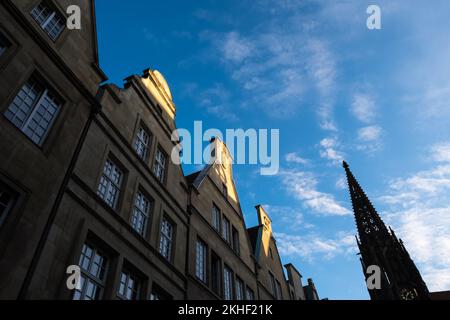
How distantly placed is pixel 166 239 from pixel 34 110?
653 cm

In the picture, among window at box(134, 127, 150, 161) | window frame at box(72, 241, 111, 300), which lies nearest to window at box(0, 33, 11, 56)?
window frame at box(72, 241, 111, 300)

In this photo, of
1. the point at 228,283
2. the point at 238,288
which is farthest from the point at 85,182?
the point at 238,288

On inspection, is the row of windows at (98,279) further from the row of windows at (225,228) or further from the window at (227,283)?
the row of windows at (225,228)

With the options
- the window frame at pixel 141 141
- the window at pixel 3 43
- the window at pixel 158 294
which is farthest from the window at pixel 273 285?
the window at pixel 3 43

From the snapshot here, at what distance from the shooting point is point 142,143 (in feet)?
45.4

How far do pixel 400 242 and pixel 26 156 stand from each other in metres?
33.6

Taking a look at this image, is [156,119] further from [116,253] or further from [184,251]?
[116,253]

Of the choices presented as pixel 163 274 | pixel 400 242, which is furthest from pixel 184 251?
pixel 400 242

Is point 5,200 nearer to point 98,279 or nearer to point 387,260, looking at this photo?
point 98,279

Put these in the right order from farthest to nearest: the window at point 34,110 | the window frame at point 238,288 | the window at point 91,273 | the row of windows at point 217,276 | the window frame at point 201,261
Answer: the window frame at point 238,288 < the row of windows at point 217,276 < the window frame at point 201,261 < the window at point 91,273 < the window at point 34,110

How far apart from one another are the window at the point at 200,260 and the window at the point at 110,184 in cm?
515

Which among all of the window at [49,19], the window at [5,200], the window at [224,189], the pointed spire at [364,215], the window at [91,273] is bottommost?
the window at [91,273]

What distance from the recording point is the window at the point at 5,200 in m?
7.09

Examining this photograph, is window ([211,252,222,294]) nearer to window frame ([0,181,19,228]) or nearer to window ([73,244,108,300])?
window ([73,244,108,300])
